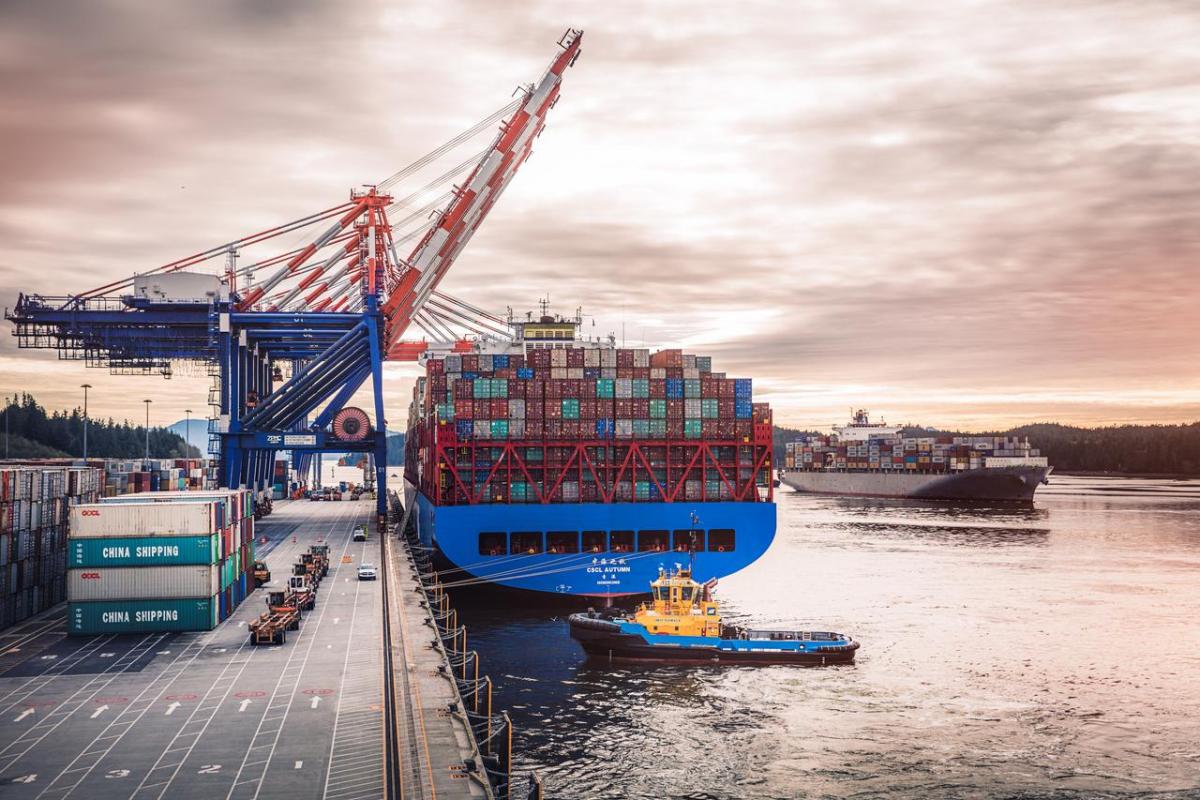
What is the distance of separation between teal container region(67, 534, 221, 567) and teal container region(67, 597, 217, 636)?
5.55 ft

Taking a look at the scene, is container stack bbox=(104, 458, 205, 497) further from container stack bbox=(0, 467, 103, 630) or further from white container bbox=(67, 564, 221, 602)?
white container bbox=(67, 564, 221, 602)

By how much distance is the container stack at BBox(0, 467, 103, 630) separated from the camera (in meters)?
45.7

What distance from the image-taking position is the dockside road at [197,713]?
79.2 ft

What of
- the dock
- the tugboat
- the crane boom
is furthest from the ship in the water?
the dock

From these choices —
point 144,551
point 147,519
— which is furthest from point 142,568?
point 147,519

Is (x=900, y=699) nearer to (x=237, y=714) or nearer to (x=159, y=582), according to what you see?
(x=237, y=714)

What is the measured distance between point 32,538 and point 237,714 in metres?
26.4

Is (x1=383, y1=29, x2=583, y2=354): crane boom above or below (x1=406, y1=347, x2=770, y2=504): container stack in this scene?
above

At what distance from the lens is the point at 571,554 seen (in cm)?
5988

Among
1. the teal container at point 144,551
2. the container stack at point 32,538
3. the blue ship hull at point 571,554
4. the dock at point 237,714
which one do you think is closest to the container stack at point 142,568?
the teal container at point 144,551

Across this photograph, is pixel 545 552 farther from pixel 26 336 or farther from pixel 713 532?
pixel 26 336

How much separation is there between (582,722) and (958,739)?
13.6 metres

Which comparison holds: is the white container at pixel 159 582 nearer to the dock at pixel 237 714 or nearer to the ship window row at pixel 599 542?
the dock at pixel 237 714

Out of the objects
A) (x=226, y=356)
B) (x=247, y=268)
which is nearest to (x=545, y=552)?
(x=226, y=356)
